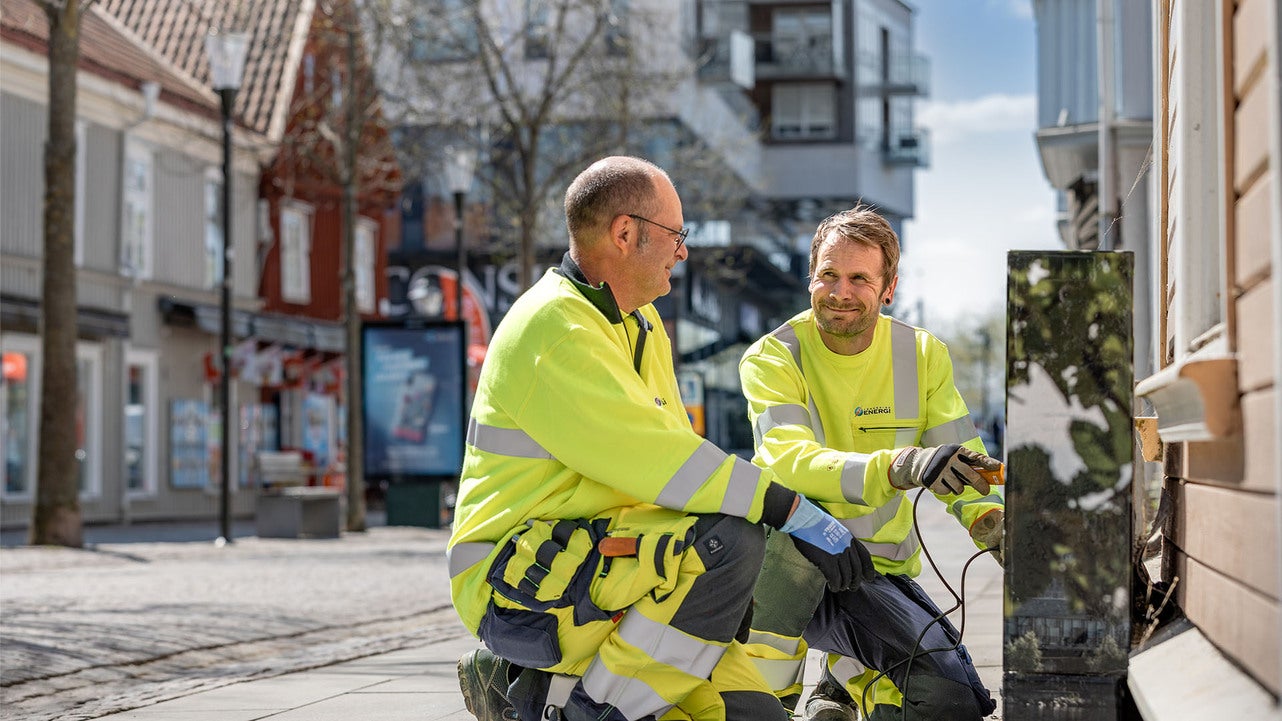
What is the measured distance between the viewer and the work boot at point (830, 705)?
16.5 ft

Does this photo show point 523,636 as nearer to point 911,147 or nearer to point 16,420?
point 16,420

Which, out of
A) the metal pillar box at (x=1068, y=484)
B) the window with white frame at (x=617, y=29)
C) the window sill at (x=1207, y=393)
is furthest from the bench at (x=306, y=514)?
the window sill at (x=1207, y=393)

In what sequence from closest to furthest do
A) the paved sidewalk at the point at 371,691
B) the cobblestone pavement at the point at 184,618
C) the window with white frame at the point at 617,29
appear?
the paved sidewalk at the point at 371,691 < the cobblestone pavement at the point at 184,618 < the window with white frame at the point at 617,29

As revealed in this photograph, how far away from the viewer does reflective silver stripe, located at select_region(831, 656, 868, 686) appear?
512cm

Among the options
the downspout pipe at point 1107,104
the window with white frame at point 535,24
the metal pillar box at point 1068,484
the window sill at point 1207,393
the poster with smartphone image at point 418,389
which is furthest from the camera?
the window with white frame at point 535,24

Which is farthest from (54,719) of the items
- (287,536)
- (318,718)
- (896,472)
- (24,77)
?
(24,77)

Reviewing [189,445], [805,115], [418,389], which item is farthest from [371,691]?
[805,115]

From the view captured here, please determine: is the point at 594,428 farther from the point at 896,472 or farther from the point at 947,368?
the point at 947,368

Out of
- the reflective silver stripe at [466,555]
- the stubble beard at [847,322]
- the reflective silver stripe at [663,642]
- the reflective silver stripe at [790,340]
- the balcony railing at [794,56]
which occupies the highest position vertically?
the balcony railing at [794,56]

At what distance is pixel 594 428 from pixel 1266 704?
1734 mm

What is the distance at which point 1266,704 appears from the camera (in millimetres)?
2783

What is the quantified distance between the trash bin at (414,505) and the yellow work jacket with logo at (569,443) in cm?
1912

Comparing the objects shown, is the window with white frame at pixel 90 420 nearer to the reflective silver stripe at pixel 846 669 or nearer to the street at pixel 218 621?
the street at pixel 218 621

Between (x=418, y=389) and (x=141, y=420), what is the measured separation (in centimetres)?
798
